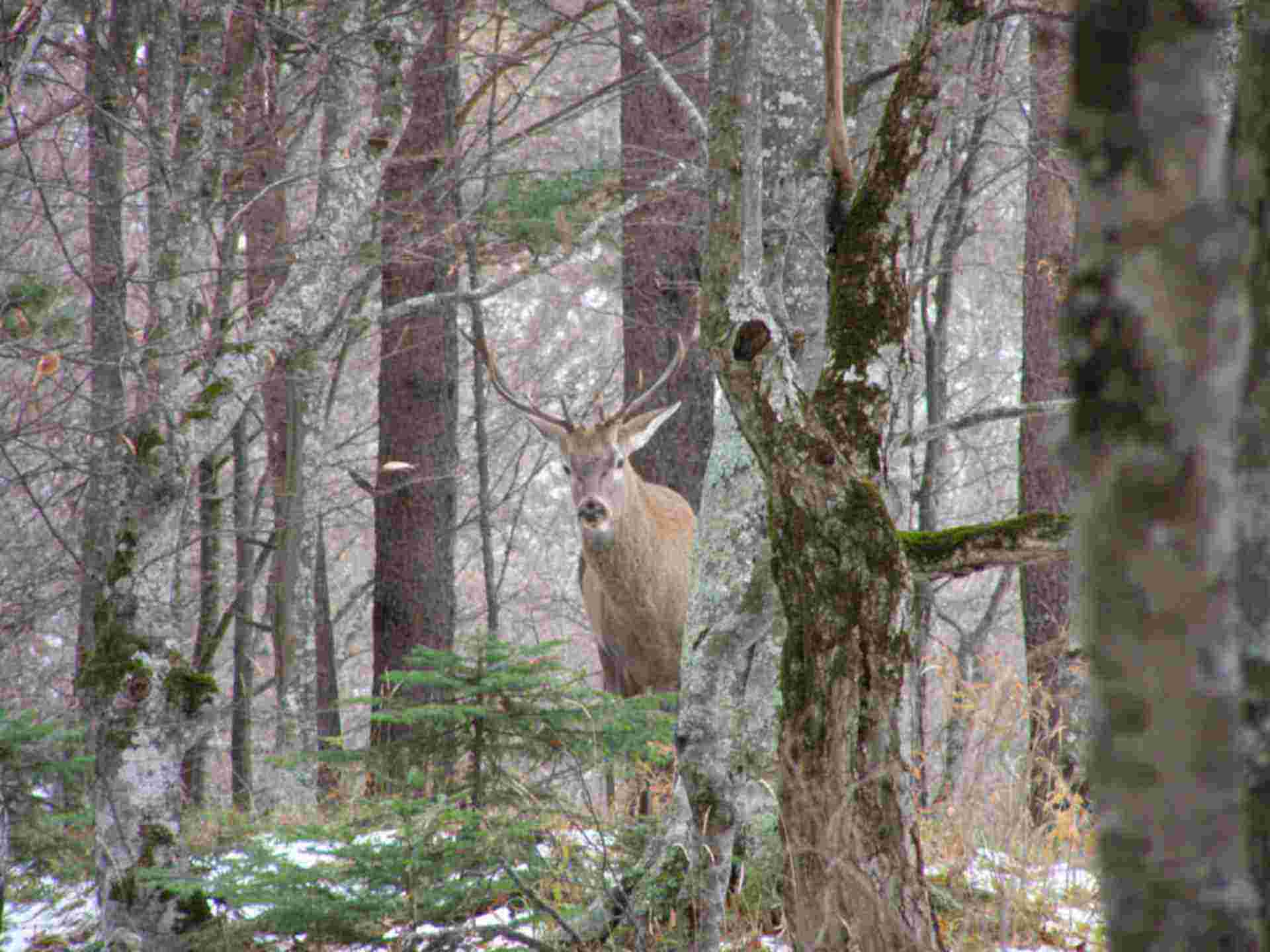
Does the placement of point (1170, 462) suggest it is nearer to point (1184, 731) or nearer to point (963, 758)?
point (1184, 731)

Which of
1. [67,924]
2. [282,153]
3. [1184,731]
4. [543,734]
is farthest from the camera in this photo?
[282,153]

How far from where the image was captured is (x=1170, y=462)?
45.3 inches

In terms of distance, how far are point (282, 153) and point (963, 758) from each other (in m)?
5.27

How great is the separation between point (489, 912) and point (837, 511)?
250 centimetres

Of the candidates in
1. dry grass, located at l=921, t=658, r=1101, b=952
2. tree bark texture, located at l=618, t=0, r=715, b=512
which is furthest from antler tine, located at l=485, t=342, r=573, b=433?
dry grass, located at l=921, t=658, r=1101, b=952

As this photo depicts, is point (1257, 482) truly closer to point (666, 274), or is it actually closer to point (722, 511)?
point (722, 511)

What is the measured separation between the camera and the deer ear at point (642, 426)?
9.09 metres

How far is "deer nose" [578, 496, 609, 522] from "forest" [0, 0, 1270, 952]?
0.10m

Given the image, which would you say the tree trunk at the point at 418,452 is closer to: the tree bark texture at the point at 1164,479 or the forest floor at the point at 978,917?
the forest floor at the point at 978,917

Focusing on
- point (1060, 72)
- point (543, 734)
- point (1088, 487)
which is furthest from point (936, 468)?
point (1088, 487)

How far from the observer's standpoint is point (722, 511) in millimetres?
4664

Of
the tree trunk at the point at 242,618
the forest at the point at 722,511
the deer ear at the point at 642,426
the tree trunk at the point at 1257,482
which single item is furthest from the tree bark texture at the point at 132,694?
the tree trunk at the point at 242,618

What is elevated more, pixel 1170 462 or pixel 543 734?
pixel 1170 462

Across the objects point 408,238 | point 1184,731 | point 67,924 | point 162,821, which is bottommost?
point 67,924
